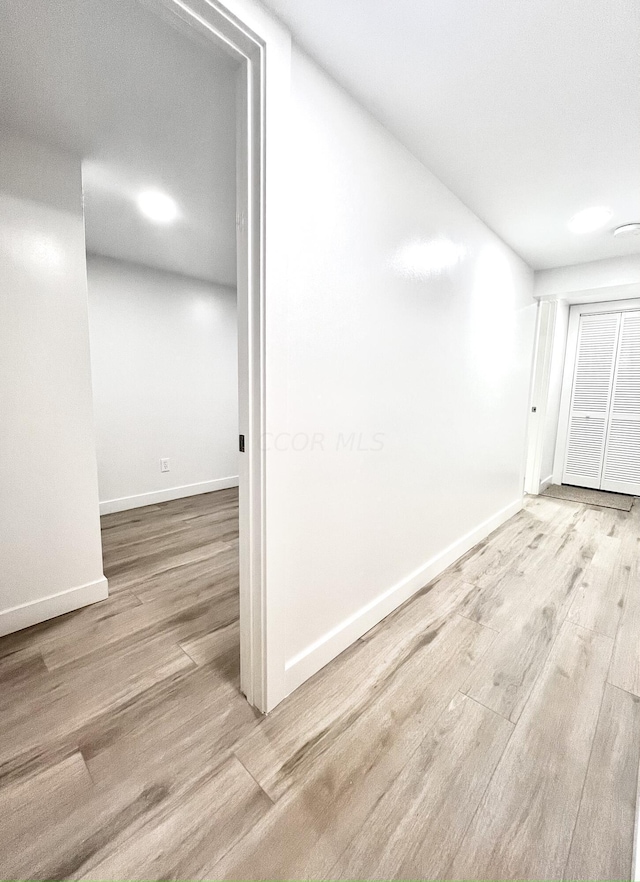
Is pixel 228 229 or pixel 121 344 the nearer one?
pixel 228 229

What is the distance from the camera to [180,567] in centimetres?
241

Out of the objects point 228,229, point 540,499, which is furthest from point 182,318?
point 540,499

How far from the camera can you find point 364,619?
1.74m

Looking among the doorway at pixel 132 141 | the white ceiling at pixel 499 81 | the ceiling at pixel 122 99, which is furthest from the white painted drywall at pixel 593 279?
the doorway at pixel 132 141

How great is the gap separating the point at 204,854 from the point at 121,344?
3527 mm

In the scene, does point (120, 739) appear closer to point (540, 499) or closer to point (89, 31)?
point (89, 31)

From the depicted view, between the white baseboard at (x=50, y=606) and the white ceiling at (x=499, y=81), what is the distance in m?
2.57

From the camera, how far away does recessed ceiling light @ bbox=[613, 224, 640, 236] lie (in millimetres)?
2385

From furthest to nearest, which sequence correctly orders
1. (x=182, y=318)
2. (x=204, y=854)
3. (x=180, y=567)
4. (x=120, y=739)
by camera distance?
(x=182, y=318)
(x=180, y=567)
(x=120, y=739)
(x=204, y=854)

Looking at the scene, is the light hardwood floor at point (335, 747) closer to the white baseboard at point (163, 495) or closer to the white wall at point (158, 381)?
the white baseboard at point (163, 495)

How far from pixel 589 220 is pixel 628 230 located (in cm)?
32

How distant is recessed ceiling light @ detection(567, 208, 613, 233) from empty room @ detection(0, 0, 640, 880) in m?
0.04

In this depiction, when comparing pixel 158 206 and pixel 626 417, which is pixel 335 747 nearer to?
pixel 158 206

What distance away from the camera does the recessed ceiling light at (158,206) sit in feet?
6.77
